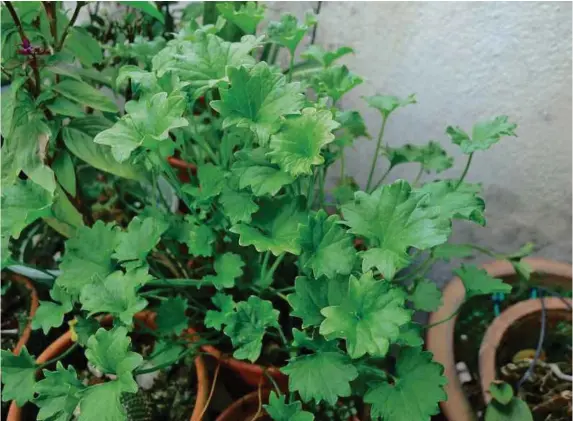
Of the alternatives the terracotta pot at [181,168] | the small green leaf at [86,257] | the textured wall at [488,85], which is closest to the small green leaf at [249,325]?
the small green leaf at [86,257]

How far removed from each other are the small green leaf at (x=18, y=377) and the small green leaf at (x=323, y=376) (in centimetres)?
39

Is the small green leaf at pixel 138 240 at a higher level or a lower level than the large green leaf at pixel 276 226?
lower

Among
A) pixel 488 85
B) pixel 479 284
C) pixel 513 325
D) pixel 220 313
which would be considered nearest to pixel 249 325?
pixel 220 313

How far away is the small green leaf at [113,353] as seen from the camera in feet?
2.43

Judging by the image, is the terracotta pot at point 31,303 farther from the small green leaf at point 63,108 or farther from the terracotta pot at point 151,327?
the small green leaf at point 63,108

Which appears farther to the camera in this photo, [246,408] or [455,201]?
[246,408]

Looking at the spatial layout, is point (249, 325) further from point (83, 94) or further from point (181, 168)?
point (181, 168)

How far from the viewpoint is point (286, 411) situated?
79cm

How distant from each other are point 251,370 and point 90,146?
1.48ft

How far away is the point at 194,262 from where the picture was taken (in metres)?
1.13

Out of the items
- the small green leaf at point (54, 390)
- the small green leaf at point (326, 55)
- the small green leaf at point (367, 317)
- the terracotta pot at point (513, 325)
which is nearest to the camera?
the small green leaf at point (367, 317)

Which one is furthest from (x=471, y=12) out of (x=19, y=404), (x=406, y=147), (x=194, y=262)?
(x=19, y=404)

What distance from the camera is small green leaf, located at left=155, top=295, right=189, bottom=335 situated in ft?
3.00

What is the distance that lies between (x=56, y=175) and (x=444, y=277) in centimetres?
94
